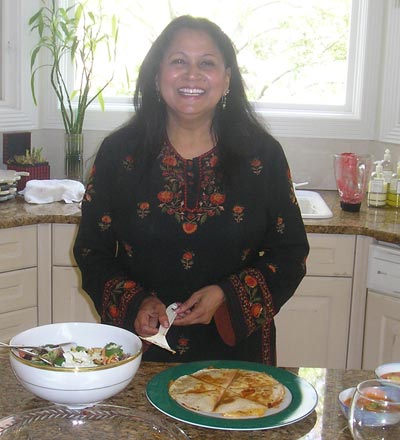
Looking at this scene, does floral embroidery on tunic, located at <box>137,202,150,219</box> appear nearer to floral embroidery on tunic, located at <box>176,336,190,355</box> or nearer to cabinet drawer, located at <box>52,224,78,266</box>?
floral embroidery on tunic, located at <box>176,336,190,355</box>

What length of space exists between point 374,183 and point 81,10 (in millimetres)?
1410

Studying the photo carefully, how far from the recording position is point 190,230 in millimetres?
1747

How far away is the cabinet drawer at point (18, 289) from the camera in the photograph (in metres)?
2.61

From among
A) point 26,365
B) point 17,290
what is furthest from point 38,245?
point 26,365

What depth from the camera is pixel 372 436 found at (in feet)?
3.04

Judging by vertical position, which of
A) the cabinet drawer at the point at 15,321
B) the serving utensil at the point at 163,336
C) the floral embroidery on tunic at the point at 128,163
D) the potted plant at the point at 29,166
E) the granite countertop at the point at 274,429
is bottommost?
the cabinet drawer at the point at 15,321

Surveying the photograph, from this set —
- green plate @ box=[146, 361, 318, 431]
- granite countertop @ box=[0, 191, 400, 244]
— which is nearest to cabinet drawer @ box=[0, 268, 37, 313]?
granite countertop @ box=[0, 191, 400, 244]

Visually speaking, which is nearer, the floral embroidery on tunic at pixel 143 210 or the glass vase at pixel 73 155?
the floral embroidery on tunic at pixel 143 210

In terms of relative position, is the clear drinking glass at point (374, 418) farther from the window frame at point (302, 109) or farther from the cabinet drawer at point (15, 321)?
the window frame at point (302, 109)

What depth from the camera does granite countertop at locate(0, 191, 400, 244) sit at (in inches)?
99.4

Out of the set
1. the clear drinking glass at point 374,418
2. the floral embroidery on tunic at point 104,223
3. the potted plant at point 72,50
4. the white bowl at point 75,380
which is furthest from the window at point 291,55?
the clear drinking glass at point 374,418

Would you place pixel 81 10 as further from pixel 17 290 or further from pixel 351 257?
pixel 351 257

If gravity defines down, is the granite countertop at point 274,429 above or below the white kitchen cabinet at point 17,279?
above

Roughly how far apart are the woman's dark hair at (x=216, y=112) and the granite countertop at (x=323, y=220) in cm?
81
